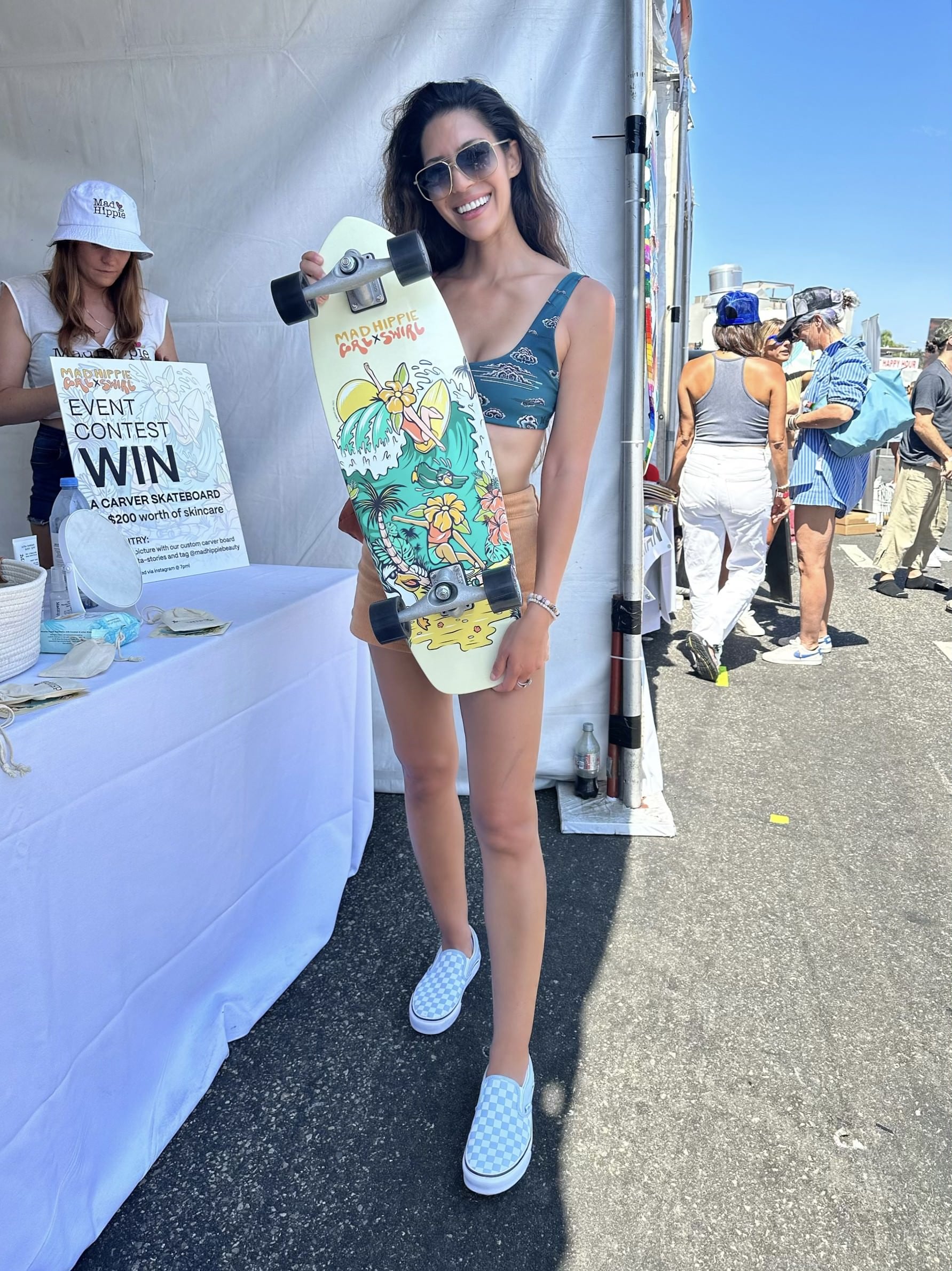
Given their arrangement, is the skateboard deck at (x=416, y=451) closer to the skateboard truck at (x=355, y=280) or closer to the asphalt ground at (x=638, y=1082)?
the skateboard truck at (x=355, y=280)

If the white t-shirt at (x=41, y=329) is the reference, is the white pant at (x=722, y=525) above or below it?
below

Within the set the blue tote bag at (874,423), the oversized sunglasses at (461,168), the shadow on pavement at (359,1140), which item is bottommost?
the shadow on pavement at (359,1140)

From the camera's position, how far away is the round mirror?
5.08 feet

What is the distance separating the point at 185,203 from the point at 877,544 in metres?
6.53

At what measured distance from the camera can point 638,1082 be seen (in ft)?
5.23

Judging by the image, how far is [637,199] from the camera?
2170mm

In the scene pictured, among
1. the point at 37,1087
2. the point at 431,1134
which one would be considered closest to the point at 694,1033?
the point at 431,1134

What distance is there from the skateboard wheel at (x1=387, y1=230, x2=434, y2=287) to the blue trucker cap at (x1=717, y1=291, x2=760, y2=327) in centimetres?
281

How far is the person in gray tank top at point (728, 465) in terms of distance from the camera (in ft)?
12.1

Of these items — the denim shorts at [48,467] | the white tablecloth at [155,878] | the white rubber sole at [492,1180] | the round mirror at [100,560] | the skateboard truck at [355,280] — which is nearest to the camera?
the white tablecloth at [155,878]

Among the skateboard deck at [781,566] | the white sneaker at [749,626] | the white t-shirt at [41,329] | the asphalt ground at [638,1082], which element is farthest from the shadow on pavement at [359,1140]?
the skateboard deck at [781,566]

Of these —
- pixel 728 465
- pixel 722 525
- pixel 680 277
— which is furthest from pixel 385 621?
pixel 680 277

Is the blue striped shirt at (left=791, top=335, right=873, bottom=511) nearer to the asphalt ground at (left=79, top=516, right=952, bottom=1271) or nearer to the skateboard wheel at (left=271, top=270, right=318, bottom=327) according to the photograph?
the asphalt ground at (left=79, top=516, right=952, bottom=1271)

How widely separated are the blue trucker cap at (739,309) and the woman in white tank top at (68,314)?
2558 mm
